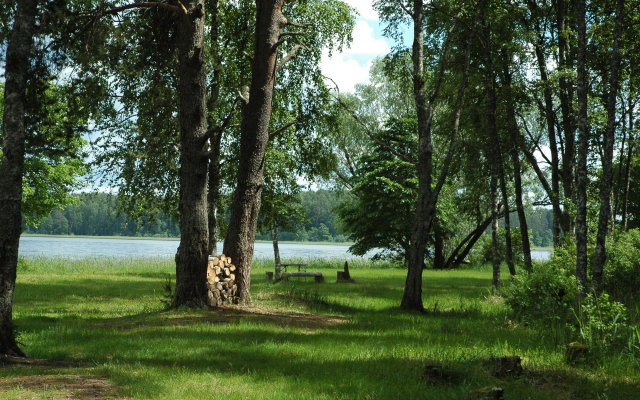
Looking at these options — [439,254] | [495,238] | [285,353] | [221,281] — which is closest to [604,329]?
[285,353]

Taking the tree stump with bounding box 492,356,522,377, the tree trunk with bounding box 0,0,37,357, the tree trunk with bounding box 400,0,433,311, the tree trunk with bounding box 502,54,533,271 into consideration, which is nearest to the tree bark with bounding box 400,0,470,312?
the tree trunk with bounding box 400,0,433,311

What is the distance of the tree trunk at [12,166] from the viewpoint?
283 inches

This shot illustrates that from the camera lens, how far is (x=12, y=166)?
7242mm

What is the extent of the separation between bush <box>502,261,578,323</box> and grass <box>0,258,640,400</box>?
0.39m

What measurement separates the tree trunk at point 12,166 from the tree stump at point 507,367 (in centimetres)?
620

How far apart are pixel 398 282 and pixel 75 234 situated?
136878 millimetres

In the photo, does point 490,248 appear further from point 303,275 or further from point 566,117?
point 303,275

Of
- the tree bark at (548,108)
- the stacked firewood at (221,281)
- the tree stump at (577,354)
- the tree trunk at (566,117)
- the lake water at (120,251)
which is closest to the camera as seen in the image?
the tree stump at (577,354)

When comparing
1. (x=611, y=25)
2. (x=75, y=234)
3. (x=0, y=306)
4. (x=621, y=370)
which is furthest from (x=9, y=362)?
(x=75, y=234)

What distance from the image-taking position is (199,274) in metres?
12.0

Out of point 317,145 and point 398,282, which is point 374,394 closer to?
point 317,145

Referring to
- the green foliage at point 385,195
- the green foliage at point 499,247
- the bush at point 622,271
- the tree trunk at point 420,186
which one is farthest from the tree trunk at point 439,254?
the tree trunk at point 420,186

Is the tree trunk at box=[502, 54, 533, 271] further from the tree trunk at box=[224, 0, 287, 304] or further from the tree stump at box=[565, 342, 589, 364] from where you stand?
the tree stump at box=[565, 342, 589, 364]

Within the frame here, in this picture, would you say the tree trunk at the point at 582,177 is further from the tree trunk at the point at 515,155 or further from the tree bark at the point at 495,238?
the tree bark at the point at 495,238
